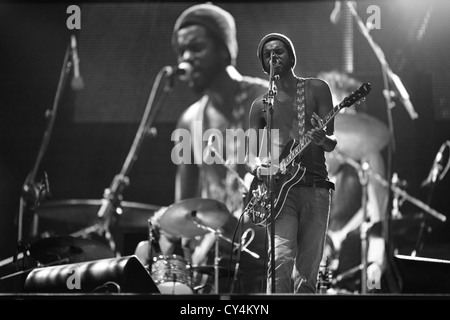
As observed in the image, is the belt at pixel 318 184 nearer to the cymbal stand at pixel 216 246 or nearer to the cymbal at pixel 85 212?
the cymbal stand at pixel 216 246

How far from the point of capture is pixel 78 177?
7820mm

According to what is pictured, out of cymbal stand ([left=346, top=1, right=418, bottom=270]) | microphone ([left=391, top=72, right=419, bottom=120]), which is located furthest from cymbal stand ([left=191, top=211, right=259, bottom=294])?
microphone ([left=391, top=72, right=419, bottom=120])

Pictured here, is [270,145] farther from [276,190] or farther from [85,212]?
[85,212]

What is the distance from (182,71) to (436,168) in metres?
2.62

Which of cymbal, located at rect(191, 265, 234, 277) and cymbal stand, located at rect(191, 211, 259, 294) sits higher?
cymbal stand, located at rect(191, 211, 259, 294)

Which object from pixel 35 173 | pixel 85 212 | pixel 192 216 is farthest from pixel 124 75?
pixel 192 216

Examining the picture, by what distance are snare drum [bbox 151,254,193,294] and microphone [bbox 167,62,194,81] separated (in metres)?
1.98

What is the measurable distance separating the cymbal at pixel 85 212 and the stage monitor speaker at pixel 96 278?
1787 millimetres

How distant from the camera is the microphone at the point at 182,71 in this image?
7699 millimetres

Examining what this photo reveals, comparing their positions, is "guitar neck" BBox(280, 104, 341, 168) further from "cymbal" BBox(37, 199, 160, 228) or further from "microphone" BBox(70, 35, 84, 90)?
"microphone" BBox(70, 35, 84, 90)

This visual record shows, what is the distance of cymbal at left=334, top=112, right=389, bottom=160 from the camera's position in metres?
7.15

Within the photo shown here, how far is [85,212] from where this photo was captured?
7.45 metres

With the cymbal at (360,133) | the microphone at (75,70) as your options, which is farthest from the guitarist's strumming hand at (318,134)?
the microphone at (75,70)
